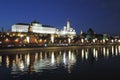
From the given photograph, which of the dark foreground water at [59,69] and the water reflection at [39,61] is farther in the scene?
the water reflection at [39,61]

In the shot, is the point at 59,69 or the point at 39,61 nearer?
the point at 59,69

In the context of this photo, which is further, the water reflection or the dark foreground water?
the water reflection

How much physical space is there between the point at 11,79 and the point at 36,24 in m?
173

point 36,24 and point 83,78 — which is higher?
point 36,24

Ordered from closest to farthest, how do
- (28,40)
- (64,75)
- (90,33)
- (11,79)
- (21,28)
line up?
(11,79) < (64,75) < (28,40) < (90,33) < (21,28)

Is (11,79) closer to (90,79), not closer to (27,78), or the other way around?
(27,78)

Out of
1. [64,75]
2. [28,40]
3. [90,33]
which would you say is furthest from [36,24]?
[64,75]

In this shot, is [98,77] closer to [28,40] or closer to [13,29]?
[28,40]

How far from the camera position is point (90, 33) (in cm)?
16625

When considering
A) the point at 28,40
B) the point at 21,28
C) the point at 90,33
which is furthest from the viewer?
the point at 21,28

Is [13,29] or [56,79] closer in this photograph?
[56,79]

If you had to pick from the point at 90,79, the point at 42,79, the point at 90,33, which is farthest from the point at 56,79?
the point at 90,33

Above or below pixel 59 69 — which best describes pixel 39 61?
above

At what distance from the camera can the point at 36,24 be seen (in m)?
194
